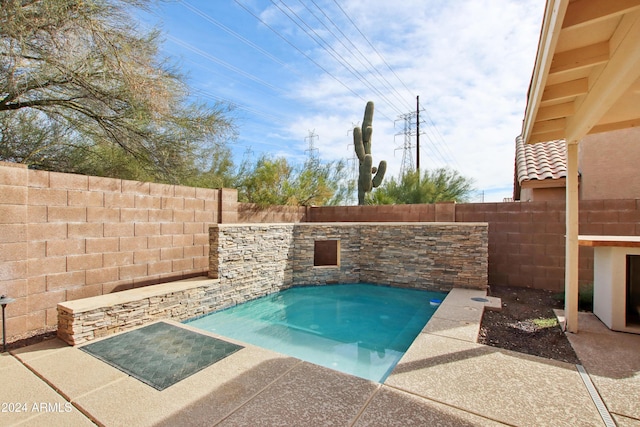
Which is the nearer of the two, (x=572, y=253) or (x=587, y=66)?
(x=587, y=66)

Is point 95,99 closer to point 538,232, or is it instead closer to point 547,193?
point 538,232

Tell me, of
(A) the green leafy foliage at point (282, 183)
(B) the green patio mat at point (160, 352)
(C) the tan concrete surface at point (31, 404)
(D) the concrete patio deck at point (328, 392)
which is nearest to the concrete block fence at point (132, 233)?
(D) the concrete patio deck at point (328, 392)

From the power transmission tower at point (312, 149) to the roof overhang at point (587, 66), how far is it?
33.3ft

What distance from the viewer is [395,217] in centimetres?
1044

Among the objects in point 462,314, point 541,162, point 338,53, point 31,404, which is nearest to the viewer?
point 31,404

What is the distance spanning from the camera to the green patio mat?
3.34 m

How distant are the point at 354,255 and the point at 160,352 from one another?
6.45m

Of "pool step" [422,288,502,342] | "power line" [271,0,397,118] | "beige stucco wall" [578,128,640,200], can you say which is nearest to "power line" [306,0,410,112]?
"power line" [271,0,397,118]

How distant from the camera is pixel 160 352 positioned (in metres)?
3.89

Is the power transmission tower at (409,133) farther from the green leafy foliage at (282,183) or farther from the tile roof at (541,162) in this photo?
the green leafy foliage at (282,183)

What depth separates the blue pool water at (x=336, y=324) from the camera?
4.83m

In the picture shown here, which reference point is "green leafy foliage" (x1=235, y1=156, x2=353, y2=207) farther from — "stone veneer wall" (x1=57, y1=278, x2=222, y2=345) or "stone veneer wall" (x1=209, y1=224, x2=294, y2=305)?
"stone veneer wall" (x1=57, y1=278, x2=222, y2=345)

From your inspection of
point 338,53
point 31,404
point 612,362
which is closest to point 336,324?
point 612,362

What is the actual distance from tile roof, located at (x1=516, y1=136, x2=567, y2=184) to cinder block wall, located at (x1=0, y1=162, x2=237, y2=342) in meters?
9.22
